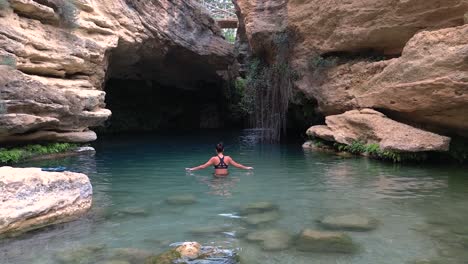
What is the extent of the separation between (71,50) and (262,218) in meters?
10.7

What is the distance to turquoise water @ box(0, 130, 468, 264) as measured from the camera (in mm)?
5375

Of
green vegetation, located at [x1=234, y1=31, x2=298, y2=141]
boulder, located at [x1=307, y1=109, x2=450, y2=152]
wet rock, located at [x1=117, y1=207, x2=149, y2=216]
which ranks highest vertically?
green vegetation, located at [x1=234, y1=31, x2=298, y2=141]

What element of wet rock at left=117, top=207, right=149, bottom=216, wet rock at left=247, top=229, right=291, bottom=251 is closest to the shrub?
wet rock at left=117, top=207, right=149, bottom=216

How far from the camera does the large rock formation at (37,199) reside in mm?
5902

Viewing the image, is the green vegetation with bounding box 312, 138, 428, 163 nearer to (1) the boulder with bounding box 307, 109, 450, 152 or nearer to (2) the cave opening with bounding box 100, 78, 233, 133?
(1) the boulder with bounding box 307, 109, 450, 152

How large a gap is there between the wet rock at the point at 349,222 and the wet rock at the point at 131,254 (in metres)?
2.64

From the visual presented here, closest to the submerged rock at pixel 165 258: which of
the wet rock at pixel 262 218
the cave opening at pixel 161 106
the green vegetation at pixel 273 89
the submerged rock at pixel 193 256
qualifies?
the submerged rock at pixel 193 256

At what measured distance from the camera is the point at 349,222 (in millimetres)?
6465

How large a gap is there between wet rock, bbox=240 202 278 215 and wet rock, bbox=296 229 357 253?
1440mm

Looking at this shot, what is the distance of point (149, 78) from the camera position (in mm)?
27359

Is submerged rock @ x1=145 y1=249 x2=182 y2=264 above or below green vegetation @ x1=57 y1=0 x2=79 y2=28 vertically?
below

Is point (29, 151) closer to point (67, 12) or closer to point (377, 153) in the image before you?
point (67, 12)

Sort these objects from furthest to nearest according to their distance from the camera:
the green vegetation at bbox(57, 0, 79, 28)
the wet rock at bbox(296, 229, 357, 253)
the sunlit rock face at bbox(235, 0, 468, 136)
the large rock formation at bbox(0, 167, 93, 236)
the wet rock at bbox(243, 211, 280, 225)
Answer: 1. the green vegetation at bbox(57, 0, 79, 28)
2. the sunlit rock face at bbox(235, 0, 468, 136)
3. the wet rock at bbox(243, 211, 280, 225)
4. the large rock formation at bbox(0, 167, 93, 236)
5. the wet rock at bbox(296, 229, 357, 253)

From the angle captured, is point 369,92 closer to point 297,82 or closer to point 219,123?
point 297,82
